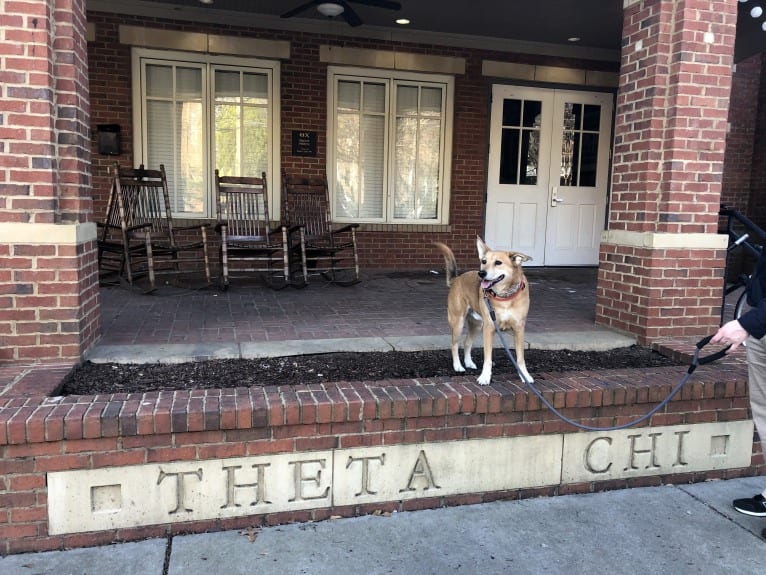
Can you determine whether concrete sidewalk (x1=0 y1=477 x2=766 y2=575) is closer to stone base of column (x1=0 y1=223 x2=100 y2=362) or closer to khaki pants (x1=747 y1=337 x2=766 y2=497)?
khaki pants (x1=747 y1=337 x2=766 y2=497)

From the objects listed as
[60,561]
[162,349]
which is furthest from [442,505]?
[162,349]

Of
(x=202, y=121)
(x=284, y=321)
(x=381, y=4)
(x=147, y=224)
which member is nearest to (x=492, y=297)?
(x=284, y=321)

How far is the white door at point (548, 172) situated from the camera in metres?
8.55

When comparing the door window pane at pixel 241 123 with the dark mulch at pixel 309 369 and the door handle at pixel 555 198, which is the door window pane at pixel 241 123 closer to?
the door handle at pixel 555 198

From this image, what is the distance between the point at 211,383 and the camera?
3.11 m

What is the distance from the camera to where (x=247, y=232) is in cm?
714

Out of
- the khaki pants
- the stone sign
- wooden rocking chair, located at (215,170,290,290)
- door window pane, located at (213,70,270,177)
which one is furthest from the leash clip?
door window pane, located at (213,70,270,177)

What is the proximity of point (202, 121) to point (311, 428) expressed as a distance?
232 inches

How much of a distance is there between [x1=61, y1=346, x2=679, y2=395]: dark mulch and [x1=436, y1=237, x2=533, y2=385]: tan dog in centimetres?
34

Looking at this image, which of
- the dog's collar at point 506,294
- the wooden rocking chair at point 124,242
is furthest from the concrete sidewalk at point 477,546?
the wooden rocking chair at point 124,242

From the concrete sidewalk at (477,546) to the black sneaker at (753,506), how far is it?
3 centimetres

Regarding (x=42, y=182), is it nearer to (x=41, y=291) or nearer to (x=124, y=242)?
(x=41, y=291)

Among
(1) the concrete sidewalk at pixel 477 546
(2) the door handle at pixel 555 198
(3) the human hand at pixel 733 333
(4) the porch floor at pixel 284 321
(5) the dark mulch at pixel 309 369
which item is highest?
(2) the door handle at pixel 555 198

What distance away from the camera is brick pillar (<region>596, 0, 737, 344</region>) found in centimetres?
393
